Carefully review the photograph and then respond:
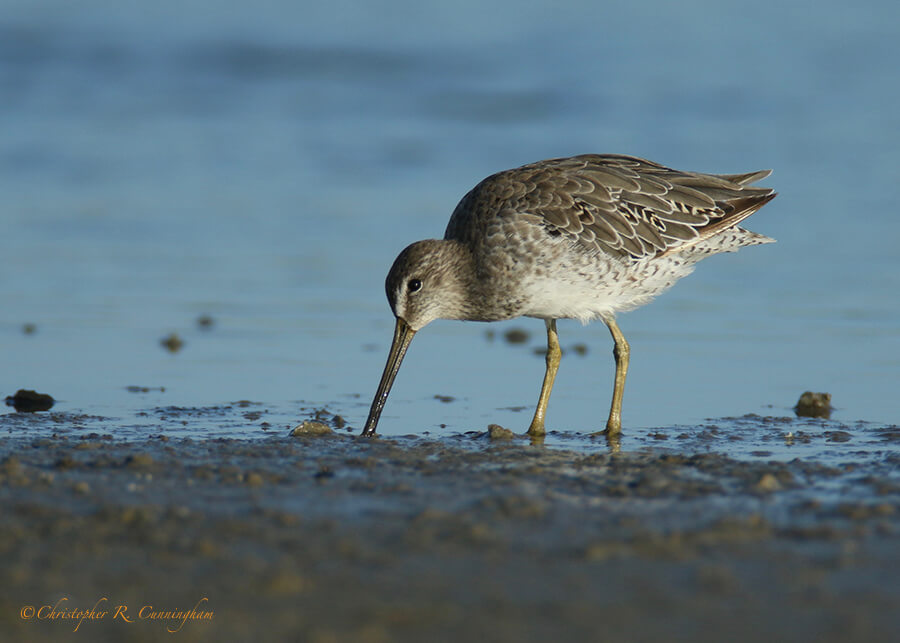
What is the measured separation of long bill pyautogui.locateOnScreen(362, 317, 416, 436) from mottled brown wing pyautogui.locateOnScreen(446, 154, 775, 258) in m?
0.82

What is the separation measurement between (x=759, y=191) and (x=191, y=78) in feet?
47.4

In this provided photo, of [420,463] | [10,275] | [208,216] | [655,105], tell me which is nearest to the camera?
[420,463]

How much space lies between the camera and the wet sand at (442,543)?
3943mm

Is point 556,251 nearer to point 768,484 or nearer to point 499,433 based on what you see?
point 499,433

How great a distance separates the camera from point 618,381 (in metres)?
8.09

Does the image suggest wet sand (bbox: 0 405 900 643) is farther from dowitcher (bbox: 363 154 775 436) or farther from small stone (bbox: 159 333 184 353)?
small stone (bbox: 159 333 184 353)

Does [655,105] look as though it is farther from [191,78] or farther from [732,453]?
[732,453]

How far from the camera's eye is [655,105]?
18906 millimetres

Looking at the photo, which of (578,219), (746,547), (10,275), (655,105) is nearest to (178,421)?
(578,219)

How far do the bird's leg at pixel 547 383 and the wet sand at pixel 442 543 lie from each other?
99 cm

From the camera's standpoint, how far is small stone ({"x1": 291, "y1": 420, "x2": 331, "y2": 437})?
7.21m

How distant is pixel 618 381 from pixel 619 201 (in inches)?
50.8

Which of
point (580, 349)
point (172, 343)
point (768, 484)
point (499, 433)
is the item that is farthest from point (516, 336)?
point (768, 484)

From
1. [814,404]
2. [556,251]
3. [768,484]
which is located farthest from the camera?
[814,404]
